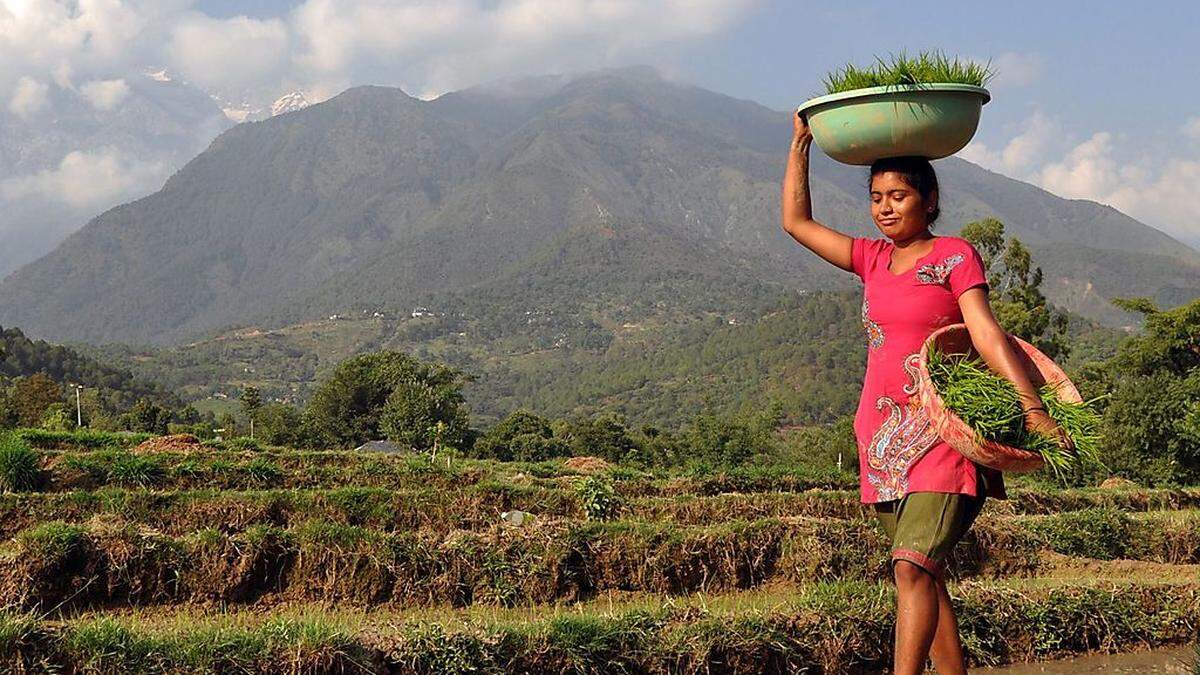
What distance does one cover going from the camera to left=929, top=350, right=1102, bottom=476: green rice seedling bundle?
125 inches

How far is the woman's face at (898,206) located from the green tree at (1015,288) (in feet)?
102

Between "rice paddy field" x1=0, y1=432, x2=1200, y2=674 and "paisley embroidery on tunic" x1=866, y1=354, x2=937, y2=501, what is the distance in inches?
73.5

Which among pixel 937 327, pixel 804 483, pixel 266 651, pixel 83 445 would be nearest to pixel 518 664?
pixel 266 651

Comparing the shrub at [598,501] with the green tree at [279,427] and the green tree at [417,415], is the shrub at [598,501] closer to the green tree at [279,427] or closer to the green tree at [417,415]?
the green tree at [417,415]

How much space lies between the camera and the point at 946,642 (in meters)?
3.47

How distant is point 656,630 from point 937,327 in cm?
240

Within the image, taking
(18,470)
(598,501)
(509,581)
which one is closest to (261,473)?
(18,470)

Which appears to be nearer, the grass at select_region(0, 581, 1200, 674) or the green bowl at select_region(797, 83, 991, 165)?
the green bowl at select_region(797, 83, 991, 165)

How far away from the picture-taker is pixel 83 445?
16797 mm

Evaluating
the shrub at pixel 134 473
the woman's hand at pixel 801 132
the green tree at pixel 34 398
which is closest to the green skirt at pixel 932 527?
the woman's hand at pixel 801 132

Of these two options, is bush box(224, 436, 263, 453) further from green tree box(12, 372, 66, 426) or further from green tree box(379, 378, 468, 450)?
green tree box(12, 372, 66, 426)

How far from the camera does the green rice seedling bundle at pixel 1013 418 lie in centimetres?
316

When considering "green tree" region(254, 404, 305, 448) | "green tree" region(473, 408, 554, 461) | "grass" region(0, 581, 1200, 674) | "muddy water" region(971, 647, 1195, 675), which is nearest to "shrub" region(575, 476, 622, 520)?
"grass" region(0, 581, 1200, 674)

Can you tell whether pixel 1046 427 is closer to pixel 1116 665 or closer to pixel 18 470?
pixel 1116 665
